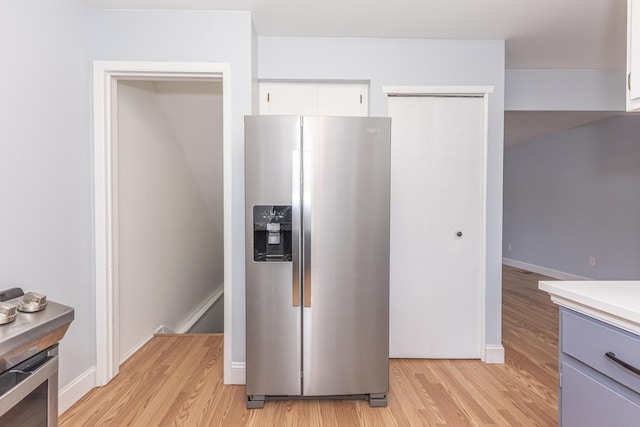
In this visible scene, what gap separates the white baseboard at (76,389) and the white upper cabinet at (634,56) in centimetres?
328

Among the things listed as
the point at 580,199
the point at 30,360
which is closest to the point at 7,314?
the point at 30,360

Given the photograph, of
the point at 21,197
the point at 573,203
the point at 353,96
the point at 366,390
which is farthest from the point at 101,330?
the point at 573,203

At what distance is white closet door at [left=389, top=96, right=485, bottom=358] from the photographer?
2453mm

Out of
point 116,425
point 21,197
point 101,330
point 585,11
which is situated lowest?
point 116,425

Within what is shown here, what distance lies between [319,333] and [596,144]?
5.10m

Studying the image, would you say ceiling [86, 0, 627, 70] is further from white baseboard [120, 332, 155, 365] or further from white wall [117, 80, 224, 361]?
white baseboard [120, 332, 155, 365]

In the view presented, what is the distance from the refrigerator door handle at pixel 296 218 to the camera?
182 cm

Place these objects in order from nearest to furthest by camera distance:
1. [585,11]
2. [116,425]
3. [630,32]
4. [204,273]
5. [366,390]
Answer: [630,32], [116,425], [366,390], [585,11], [204,273]

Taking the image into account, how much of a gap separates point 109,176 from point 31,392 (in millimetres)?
1397

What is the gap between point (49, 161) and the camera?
5.59 feet

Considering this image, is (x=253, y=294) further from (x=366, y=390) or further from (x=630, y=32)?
(x=630, y=32)

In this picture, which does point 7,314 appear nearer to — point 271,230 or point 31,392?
point 31,392

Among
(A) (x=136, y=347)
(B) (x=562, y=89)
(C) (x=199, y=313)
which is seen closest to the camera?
(A) (x=136, y=347)

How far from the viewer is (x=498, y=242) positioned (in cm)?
248
